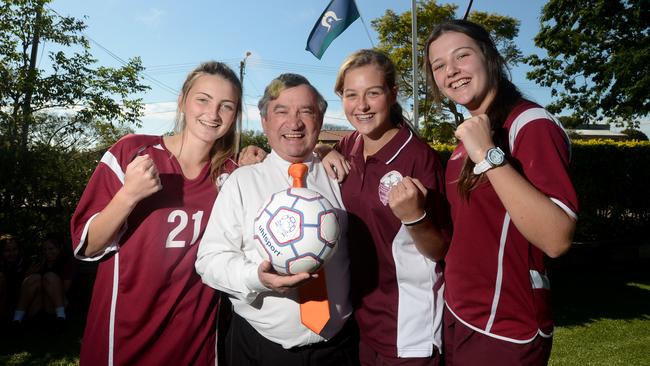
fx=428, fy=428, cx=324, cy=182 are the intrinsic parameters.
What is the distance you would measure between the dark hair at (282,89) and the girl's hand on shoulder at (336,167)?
264mm

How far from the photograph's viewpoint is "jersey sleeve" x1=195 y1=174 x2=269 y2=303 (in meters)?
2.00

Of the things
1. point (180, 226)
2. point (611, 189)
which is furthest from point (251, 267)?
point (611, 189)

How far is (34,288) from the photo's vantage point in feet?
19.2

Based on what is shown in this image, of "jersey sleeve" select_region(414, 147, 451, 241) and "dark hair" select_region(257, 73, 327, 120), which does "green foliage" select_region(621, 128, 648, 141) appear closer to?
"jersey sleeve" select_region(414, 147, 451, 241)

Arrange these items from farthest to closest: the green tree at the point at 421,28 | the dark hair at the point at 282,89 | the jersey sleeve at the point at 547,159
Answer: the green tree at the point at 421,28, the dark hair at the point at 282,89, the jersey sleeve at the point at 547,159

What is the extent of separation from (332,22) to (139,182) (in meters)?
10.8

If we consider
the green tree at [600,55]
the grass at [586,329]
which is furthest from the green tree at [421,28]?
the grass at [586,329]

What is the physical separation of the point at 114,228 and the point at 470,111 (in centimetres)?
193

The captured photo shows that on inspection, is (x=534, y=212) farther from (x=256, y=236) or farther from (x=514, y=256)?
(x=256, y=236)

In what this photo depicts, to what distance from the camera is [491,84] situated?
2.13 metres

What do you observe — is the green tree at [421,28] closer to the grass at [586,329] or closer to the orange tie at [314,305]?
the grass at [586,329]

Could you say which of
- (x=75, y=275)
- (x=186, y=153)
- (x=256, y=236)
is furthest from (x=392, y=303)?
(x=75, y=275)

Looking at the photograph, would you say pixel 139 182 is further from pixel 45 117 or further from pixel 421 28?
pixel 421 28

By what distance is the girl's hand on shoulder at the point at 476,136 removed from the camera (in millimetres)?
1770
